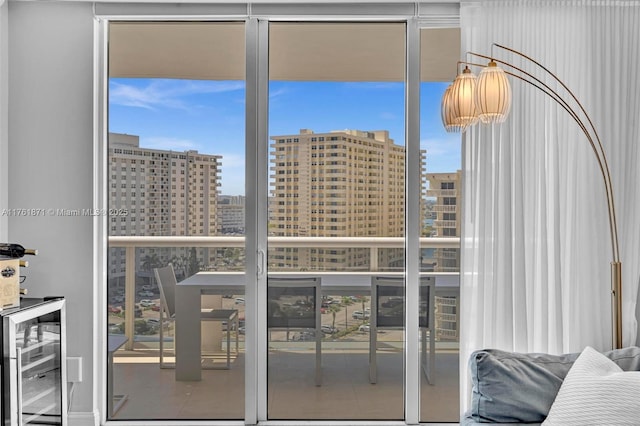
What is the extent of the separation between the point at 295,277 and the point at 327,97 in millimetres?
1075

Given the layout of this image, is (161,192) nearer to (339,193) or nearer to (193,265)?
(193,265)

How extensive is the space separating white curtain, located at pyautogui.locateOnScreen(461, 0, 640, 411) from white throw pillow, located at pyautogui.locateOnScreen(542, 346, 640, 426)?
640 millimetres

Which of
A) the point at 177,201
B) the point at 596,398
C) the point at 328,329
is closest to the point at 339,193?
the point at 328,329

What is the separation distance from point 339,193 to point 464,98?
3.48ft

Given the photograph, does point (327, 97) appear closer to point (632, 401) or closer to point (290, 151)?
point (290, 151)

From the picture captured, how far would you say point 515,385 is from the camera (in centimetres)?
208

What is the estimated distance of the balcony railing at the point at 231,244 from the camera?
2.90 meters

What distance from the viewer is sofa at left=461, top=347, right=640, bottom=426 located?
2064 mm

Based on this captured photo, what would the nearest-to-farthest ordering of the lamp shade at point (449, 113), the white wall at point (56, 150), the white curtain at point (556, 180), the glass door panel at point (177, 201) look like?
the lamp shade at point (449, 113) < the white curtain at point (556, 180) < the white wall at point (56, 150) < the glass door panel at point (177, 201)

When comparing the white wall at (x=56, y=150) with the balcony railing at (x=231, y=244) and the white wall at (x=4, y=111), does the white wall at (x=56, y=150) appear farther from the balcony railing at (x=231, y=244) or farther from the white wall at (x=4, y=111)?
the balcony railing at (x=231, y=244)

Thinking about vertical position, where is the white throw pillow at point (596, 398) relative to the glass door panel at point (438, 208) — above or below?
below

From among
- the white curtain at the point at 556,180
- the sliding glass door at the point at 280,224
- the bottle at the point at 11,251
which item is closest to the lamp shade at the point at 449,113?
the white curtain at the point at 556,180

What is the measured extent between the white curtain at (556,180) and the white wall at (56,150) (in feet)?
7.11

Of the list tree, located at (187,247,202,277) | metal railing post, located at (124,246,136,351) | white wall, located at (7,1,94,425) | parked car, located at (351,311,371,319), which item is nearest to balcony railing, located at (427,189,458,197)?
parked car, located at (351,311,371,319)
